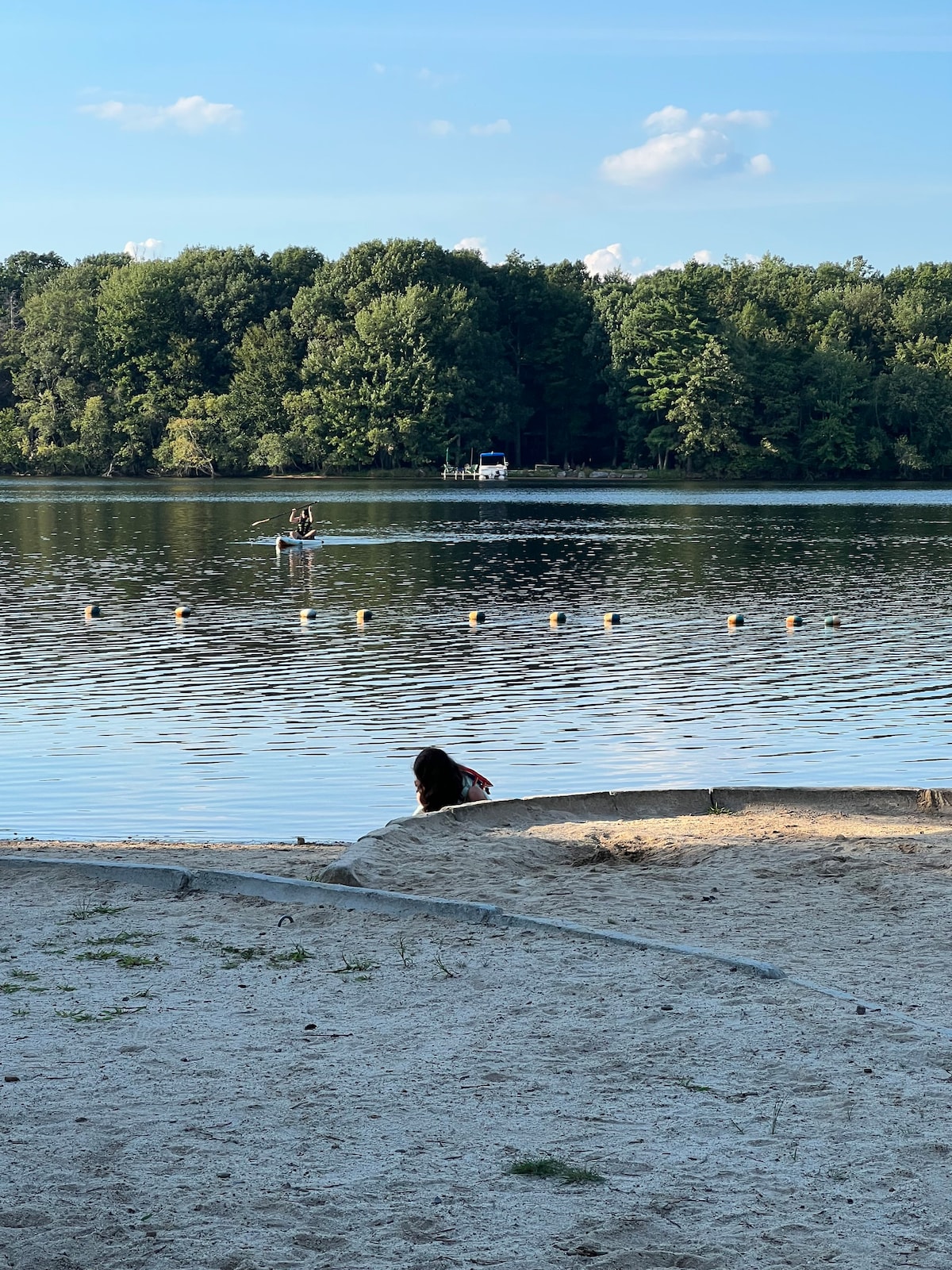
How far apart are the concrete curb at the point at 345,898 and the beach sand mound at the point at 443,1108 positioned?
4.3 inches

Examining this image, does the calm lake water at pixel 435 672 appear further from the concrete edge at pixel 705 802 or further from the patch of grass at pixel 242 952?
the patch of grass at pixel 242 952

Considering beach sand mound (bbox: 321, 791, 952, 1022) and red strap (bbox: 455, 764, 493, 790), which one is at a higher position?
red strap (bbox: 455, 764, 493, 790)

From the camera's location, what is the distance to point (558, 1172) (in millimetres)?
5504

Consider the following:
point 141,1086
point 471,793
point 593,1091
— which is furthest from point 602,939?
point 471,793

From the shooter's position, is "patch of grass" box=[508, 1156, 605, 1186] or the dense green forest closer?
"patch of grass" box=[508, 1156, 605, 1186]

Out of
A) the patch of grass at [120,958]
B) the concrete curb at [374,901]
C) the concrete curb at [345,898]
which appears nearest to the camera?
the concrete curb at [374,901]

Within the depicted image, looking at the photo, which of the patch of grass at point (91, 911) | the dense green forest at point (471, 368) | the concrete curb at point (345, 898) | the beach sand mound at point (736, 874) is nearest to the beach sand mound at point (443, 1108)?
the concrete curb at point (345, 898)

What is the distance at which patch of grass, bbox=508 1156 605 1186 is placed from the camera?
17.9ft

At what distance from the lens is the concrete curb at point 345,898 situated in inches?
322

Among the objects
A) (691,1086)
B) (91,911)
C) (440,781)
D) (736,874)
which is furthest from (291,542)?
(691,1086)

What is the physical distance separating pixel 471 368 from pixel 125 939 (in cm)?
11194

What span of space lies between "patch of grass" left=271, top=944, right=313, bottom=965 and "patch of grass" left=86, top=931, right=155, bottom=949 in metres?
0.81

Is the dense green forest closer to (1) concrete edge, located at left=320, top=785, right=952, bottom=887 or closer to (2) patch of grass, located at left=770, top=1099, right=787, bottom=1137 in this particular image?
(1) concrete edge, located at left=320, top=785, right=952, bottom=887

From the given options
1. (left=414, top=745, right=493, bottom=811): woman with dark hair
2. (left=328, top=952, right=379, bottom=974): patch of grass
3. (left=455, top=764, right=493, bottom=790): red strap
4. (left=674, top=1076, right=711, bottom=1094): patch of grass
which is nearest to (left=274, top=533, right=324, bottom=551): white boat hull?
(left=455, top=764, right=493, bottom=790): red strap
